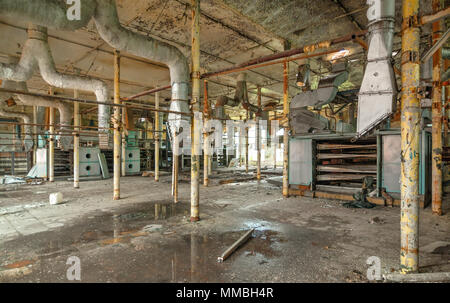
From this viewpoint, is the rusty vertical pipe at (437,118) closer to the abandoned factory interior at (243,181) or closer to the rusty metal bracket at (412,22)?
the abandoned factory interior at (243,181)

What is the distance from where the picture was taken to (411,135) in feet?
7.29

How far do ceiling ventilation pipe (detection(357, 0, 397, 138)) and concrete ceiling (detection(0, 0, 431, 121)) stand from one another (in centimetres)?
265

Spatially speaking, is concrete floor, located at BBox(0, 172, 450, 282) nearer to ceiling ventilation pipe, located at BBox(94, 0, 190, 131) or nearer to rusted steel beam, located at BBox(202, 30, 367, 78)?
ceiling ventilation pipe, located at BBox(94, 0, 190, 131)

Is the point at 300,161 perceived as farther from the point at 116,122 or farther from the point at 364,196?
the point at 116,122

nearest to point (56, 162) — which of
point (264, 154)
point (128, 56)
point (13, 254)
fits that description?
point (128, 56)

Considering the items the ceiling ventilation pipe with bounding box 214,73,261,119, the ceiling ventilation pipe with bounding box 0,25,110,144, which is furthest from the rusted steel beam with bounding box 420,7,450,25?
the ceiling ventilation pipe with bounding box 214,73,261,119

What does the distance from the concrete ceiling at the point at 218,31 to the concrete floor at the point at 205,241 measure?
431 centimetres

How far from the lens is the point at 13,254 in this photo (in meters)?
2.78

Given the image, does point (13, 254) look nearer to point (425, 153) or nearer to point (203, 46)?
point (203, 46)

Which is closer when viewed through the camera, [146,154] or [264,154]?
[146,154]

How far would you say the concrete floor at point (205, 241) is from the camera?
2346 millimetres

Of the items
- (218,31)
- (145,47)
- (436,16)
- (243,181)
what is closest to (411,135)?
(436,16)
